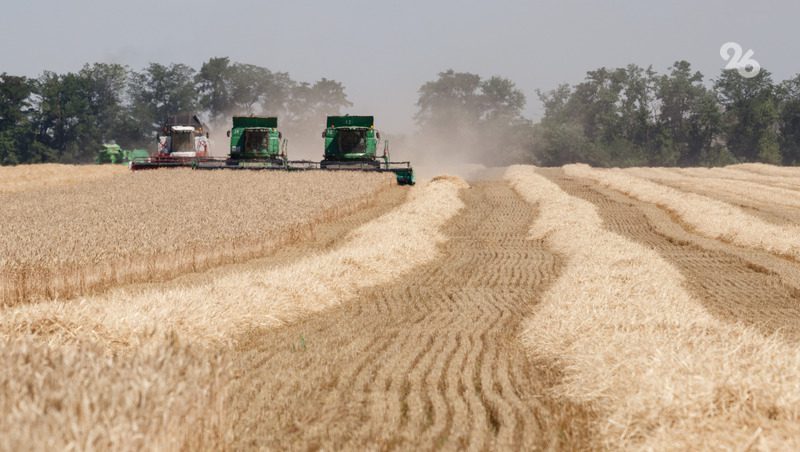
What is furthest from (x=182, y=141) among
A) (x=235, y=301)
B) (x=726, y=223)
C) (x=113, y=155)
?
(x=235, y=301)

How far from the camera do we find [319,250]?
19188 mm

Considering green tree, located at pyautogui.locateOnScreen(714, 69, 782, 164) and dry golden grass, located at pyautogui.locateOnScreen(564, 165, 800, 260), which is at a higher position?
green tree, located at pyautogui.locateOnScreen(714, 69, 782, 164)

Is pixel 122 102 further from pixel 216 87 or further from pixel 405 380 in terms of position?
pixel 405 380

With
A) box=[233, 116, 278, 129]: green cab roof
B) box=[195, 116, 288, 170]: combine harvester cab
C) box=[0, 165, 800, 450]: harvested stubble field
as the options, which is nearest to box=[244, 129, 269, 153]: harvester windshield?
box=[195, 116, 288, 170]: combine harvester cab

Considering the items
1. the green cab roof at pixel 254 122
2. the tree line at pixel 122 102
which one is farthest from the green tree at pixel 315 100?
the green cab roof at pixel 254 122

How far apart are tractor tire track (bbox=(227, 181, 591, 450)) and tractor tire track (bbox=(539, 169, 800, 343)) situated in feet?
8.23

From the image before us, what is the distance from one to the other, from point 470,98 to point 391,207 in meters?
104

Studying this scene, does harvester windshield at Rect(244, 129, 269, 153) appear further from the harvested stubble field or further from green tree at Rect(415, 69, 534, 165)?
green tree at Rect(415, 69, 534, 165)

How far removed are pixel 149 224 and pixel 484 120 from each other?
11018cm

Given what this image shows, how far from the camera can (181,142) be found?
42562 mm

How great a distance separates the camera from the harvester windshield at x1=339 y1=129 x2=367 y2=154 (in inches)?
1545

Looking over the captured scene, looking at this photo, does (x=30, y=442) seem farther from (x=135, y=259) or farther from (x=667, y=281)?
(x=667, y=281)

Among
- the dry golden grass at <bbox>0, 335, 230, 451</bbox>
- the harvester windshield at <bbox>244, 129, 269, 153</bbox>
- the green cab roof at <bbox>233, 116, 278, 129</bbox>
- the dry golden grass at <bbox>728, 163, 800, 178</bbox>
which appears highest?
the green cab roof at <bbox>233, 116, 278, 129</bbox>

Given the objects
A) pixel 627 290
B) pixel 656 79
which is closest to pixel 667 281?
pixel 627 290
